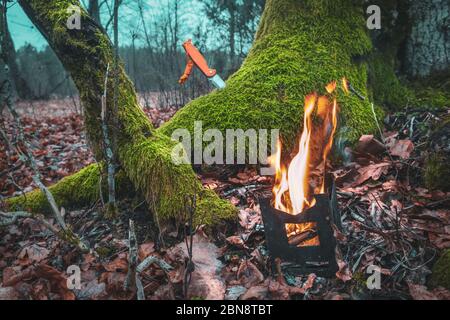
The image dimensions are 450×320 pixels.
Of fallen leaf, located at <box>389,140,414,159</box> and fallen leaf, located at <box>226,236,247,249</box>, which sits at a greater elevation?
fallen leaf, located at <box>389,140,414,159</box>

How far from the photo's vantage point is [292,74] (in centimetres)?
371

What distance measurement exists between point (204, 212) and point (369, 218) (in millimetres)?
1253

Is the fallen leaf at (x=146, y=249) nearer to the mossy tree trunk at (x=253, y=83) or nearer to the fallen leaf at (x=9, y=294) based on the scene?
the mossy tree trunk at (x=253, y=83)

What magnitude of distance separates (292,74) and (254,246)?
2.03m

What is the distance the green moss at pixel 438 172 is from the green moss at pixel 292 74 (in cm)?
87

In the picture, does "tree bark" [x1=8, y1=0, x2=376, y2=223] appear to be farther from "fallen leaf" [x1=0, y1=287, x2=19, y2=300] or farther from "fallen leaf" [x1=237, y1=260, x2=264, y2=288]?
"fallen leaf" [x1=0, y1=287, x2=19, y2=300]

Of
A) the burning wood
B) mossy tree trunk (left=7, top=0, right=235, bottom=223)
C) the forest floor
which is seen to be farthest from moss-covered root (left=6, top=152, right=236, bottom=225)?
the burning wood

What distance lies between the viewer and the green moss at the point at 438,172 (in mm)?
2680

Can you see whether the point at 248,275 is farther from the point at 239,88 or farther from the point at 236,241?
the point at 239,88

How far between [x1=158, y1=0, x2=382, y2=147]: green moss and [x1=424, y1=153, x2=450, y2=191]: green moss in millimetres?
Answer: 873

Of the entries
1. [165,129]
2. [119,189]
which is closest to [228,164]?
[165,129]

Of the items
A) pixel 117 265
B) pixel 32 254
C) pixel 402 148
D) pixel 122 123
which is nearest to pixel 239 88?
pixel 122 123

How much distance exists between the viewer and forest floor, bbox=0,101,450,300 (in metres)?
2.14

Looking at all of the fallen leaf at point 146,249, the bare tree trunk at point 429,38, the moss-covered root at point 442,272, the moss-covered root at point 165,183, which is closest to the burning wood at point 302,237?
the moss-covered root at point 165,183
